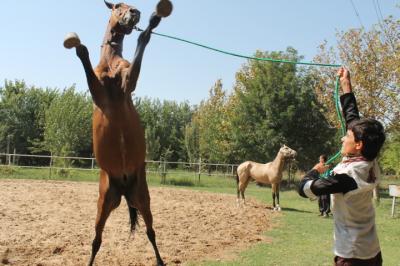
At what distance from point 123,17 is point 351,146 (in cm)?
256

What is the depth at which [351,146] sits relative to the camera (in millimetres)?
2596

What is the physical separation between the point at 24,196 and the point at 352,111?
36.7ft

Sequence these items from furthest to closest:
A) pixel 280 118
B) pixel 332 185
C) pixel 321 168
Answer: pixel 280 118 → pixel 321 168 → pixel 332 185

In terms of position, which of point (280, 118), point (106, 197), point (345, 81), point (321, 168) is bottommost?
point (106, 197)

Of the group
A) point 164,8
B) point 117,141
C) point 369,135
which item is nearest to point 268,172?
point 117,141

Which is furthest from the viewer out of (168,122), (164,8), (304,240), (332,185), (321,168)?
(168,122)

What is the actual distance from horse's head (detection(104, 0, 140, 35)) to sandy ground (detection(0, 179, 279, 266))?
3.34 metres

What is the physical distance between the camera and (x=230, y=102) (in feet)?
108

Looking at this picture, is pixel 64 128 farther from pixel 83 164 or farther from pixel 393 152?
pixel 393 152

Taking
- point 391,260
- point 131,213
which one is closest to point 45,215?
point 131,213

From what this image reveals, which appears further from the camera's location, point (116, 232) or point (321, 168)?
point (116, 232)

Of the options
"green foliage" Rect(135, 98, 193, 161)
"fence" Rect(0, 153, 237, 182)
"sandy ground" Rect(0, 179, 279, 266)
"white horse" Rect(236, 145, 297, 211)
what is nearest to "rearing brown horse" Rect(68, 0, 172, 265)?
"sandy ground" Rect(0, 179, 279, 266)

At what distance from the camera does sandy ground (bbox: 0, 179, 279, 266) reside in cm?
636

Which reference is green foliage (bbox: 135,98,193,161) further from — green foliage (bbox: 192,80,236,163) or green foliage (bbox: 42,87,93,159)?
green foliage (bbox: 42,87,93,159)
